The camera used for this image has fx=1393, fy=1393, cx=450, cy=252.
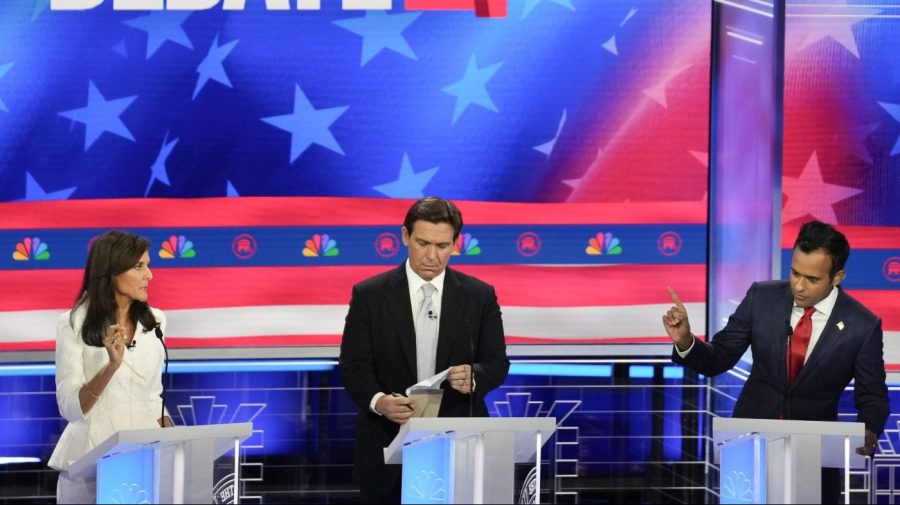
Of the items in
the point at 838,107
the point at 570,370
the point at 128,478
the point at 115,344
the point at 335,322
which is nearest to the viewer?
the point at 128,478

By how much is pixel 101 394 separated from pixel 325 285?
95.2 inches

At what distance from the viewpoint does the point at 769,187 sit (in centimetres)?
638

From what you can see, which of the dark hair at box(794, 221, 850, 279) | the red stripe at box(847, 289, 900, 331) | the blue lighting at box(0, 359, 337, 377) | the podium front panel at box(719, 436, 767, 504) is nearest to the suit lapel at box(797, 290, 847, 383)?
the dark hair at box(794, 221, 850, 279)

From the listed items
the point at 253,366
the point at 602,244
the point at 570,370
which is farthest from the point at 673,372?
the point at 253,366

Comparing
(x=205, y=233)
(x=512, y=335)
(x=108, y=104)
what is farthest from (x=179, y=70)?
(x=512, y=335)

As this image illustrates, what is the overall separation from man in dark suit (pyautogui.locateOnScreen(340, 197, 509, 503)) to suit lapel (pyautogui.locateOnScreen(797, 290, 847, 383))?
39.4 inches

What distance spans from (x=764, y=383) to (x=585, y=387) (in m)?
2.17

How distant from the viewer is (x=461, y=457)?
3.79 meters

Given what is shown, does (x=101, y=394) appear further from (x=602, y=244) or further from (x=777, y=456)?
(x=602, y=244)

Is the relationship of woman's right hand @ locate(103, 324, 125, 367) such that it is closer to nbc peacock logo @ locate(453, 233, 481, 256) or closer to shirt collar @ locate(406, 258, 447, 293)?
shirt collar @ locate(406, 258, 447, 293)

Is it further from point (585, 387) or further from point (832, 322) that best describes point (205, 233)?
point (832, 322)

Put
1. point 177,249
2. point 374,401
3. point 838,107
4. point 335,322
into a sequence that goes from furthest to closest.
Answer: point 335,322 → point 177,249 → point 838,107 → point 374,401

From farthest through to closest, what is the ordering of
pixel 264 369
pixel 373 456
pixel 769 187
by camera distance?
1. pixel 264 369
2. pixel 769 187
3. pixel 373 456

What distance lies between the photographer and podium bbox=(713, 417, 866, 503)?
12.6ft
